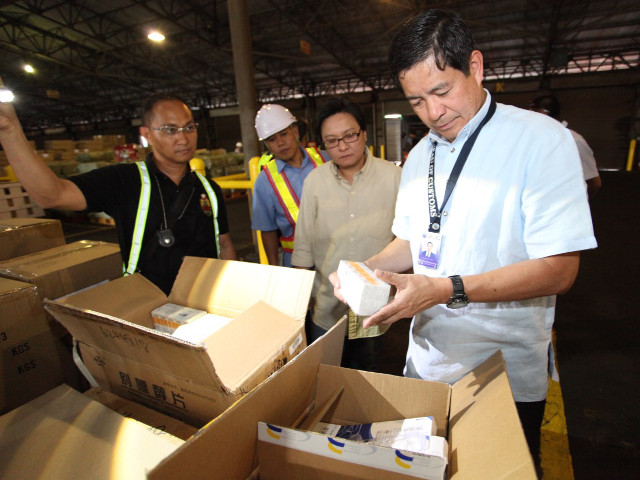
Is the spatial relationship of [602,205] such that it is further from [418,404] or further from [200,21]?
[200,21]

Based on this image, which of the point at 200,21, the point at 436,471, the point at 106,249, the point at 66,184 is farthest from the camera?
the point at 200,21

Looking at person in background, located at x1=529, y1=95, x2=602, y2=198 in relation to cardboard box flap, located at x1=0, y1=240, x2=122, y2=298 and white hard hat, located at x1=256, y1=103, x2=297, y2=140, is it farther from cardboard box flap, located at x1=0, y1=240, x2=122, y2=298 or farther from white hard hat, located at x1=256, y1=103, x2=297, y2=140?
cardboard box flap, located at x1=0, y1=240, x2=122, y2=298

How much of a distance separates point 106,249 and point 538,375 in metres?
2.07

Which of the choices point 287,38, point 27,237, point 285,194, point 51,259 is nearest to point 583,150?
point 285,194

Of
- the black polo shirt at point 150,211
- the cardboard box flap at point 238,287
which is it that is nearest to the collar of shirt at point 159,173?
the black polo shirt at point 150,211

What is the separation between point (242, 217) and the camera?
9.42m

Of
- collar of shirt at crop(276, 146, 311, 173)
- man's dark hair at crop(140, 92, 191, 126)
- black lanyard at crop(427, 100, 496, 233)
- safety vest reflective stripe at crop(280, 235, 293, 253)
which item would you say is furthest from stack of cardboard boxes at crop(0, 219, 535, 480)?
collar of shirt at crop(276, 146, 311, 173)

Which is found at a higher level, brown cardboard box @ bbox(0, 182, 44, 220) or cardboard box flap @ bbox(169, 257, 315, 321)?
brown cardboard box @ bbox(0, 182, 44, 220)

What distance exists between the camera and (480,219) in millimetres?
1117

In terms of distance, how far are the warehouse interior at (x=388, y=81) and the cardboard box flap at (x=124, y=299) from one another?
2.10m

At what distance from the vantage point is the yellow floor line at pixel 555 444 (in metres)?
1.99

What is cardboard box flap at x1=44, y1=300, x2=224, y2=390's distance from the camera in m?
0.84

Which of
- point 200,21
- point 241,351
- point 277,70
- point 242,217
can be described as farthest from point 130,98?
point 241,351

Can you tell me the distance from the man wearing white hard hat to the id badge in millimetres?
1319
